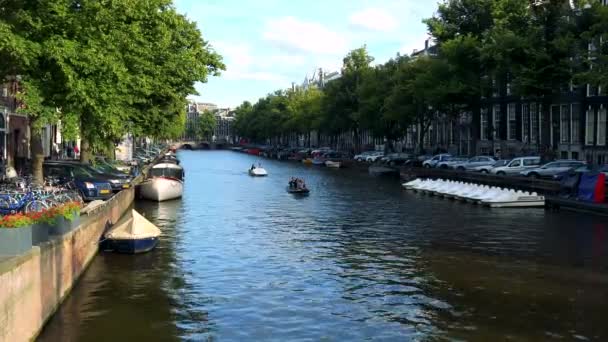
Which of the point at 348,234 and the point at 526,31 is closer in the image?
the point at 348,234

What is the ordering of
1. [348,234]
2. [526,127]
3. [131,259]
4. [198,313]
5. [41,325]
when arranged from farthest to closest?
[526,127], [348,234], [131,259], [198,313], [41,325]

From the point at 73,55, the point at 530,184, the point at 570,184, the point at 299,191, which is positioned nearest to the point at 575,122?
the point at 530,184

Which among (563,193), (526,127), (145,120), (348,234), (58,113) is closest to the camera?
(58,113)

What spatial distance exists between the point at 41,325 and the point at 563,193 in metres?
35.1

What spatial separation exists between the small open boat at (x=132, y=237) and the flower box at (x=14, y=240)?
10.7 metres

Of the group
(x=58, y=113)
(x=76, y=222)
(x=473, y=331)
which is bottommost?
(x=473, y=331)

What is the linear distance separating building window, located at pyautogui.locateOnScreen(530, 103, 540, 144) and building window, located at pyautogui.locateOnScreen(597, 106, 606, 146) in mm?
9344

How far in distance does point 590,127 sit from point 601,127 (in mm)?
1478

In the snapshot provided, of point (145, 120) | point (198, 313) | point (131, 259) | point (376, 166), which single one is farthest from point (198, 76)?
point (376, 166)

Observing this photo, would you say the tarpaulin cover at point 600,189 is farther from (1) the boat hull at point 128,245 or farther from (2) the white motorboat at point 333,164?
(2) the white motorboat at point 333,164

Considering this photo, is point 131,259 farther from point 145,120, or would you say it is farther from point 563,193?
point 563,193

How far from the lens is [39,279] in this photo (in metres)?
14.1

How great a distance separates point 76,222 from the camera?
18.6m

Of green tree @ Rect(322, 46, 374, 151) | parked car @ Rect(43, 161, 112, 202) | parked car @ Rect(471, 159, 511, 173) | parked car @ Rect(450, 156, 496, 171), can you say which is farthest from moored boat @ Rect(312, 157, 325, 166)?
parked car @ Rect(43, 161, 112, 202)
